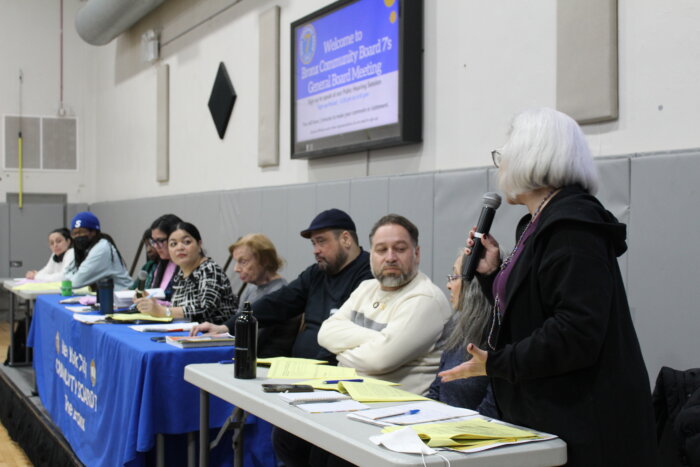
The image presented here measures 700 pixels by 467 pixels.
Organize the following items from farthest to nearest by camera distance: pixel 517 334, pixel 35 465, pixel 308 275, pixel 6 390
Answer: pixel 6 390 → pixel 35 465 → pixel 308 275 → pixel 517 334

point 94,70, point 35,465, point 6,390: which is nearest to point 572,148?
point 35,465

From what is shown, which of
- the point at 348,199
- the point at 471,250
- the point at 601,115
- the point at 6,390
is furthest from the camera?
the point at 6,390

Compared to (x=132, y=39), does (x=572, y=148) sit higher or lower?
lower

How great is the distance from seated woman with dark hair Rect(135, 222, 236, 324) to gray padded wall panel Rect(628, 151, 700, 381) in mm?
2061

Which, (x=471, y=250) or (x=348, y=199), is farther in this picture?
(x=348, y=199)

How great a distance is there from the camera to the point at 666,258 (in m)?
2.68

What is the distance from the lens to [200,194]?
685 cm

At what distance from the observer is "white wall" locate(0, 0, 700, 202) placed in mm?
2840

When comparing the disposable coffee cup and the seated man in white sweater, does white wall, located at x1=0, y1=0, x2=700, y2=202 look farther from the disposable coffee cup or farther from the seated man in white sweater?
the disposable coffee cup

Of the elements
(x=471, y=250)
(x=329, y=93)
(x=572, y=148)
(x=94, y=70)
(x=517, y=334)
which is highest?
(x=94, y=70)

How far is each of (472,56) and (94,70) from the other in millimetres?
7809

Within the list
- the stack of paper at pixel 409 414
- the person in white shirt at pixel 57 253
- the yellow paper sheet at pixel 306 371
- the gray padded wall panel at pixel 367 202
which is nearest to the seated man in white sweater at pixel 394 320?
the yellow paper sheet at pixel 306 371

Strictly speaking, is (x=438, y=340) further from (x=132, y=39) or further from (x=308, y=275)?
(x=132, y=39)

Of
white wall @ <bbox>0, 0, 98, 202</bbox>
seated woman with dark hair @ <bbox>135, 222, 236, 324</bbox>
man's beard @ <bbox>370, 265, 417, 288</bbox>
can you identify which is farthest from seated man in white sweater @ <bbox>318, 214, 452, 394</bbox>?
white wall @ <bbox>0, 0, 98, 202</bbox>
